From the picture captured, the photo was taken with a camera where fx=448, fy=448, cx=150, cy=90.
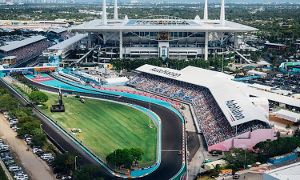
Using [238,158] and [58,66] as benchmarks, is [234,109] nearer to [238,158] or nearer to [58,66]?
[238,158]

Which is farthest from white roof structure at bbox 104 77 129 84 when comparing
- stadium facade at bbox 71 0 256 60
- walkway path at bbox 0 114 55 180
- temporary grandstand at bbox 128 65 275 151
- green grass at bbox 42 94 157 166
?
walkway path at bbox 0 114 55 180

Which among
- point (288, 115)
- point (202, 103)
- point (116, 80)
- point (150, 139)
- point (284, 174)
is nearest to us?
point (284, 174)

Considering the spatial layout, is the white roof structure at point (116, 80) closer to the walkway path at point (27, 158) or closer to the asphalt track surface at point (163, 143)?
the asphalt track surface at point (163, 143)

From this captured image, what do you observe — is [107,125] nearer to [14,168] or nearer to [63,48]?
[14,168]

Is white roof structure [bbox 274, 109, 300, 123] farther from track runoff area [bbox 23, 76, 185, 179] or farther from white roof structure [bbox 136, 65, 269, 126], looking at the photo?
track runoff area [bbox 23, 76, 185, 179]

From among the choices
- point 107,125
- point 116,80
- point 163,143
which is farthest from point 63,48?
point 163,143
